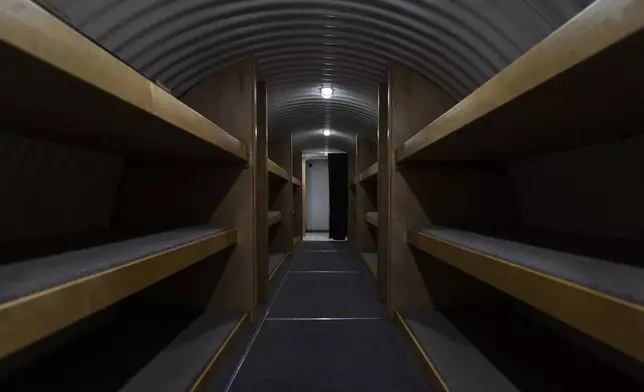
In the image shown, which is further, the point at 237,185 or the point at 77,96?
the point at 237,185

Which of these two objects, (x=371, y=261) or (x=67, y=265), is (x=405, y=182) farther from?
(x=371, y=261)

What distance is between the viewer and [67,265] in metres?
1.24

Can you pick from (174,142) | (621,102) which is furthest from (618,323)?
(174,142)

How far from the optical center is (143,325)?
8.39 feet

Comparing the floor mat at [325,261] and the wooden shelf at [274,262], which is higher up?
the wooden shelf at [274,262]

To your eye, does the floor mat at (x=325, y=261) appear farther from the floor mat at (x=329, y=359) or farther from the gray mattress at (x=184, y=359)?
the gray mattress at (x=184, y=359)

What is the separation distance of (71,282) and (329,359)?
5.48 feet

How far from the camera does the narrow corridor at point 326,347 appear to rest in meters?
2.07

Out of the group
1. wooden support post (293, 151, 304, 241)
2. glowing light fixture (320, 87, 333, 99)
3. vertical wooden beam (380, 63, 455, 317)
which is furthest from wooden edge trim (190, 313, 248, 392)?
wooden support post (293, 151, 304, 241)

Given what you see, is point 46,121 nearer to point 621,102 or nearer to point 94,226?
point 94,226

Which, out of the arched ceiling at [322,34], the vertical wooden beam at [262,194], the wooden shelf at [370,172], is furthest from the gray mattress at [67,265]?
the wooden shelf at [370,172]

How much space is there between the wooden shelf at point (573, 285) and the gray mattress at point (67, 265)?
1203 millimetres

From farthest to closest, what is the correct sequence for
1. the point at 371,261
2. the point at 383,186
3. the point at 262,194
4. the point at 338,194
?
1. the point at 338,194
2. the point at 371,261
3. the point at 262,194
4. the point at 383,186

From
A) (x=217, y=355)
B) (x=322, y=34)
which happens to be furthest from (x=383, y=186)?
(x=217, y=355)
